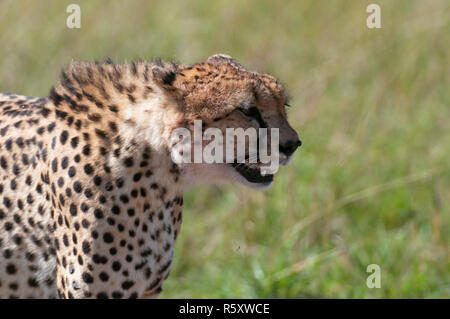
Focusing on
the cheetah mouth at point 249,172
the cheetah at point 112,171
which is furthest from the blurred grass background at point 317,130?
the cheetah mouth at point 249,172

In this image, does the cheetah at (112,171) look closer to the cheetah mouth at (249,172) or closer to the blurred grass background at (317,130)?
the cheetah mouth at (249,172)

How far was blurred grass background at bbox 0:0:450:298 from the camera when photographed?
4113mm

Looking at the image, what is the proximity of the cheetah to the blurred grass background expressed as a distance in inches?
21.0

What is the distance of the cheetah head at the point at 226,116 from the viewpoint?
2664 mm

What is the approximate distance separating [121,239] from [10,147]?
1.88 ft

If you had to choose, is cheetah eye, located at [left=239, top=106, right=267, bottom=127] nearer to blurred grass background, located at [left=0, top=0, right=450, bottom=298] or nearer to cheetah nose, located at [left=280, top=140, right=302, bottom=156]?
cheetah nose, located at [left=280, top=140, right=302, bottom=156]

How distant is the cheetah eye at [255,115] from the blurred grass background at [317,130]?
2.28 ft

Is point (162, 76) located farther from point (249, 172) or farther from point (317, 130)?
point (317, 130)

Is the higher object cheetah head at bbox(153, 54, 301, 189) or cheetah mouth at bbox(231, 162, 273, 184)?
cheetah head at bbox(153, 54, 301, 189)

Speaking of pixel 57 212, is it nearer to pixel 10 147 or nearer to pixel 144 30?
pixel 10 147

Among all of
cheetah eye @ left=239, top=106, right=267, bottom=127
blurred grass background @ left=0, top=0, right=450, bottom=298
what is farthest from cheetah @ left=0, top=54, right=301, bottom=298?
blurred grass background @ left=0, top=0, right=450, bottom=298

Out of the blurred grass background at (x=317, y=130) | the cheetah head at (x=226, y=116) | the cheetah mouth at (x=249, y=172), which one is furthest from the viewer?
the blurred grass background at (x=317, y=130)
